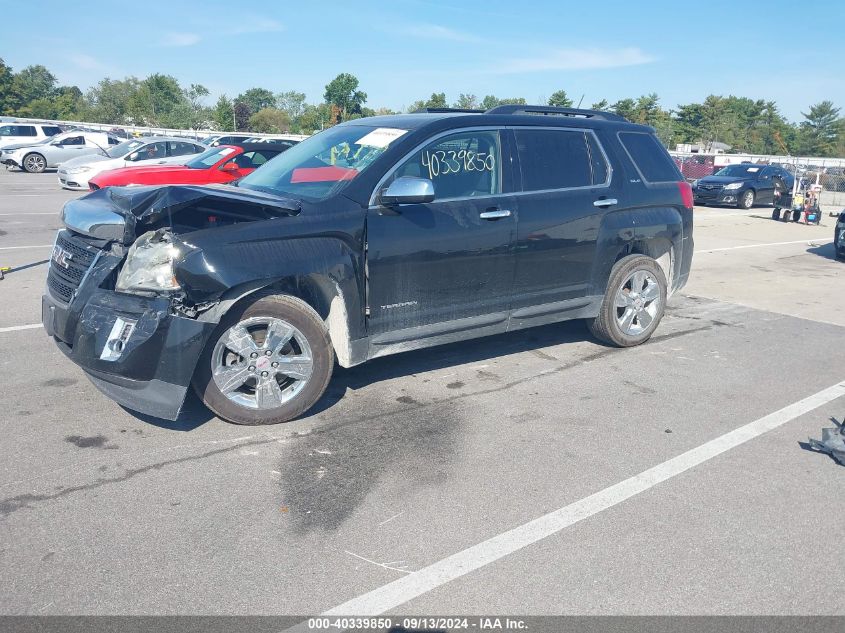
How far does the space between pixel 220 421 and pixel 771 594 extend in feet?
10.4

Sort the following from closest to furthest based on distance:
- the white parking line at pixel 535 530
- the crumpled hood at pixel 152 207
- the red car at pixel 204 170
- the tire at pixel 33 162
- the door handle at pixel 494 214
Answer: the white parking line at pixel 535 530 < the crumpled hood at pixel 152 207 < the door handle at pixel 494 214 < the red car at pixel 204 170 < the tire at pixel 33 162

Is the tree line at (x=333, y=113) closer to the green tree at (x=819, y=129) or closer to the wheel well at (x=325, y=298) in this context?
the green tree at (x=819, y=129)

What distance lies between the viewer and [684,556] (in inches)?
126

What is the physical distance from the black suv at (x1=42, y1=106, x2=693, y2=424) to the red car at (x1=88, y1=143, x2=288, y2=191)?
855 cm

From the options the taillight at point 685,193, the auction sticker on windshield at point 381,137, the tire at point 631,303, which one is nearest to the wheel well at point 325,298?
the auction sticker on windshield at point 381,137

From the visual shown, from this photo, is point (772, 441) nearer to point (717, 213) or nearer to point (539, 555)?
point (539, 555)

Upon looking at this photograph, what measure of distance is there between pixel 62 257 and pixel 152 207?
3.19ft

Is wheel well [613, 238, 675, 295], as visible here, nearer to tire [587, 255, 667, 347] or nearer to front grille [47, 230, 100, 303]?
tire [587, 255, 667, 347]

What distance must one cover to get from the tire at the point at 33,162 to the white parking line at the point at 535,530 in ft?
94.6

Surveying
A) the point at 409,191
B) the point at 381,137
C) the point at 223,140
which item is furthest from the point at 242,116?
the point at 409,191

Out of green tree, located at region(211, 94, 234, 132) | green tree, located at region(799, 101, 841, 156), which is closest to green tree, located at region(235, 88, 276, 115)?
green tree, located at region(211, 94, 234, 132)

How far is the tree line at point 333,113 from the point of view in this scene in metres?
68.9

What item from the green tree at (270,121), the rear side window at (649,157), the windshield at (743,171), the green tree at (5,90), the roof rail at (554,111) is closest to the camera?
the roof rail at (554,111)

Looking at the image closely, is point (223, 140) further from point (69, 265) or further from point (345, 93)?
point (345, 93)
